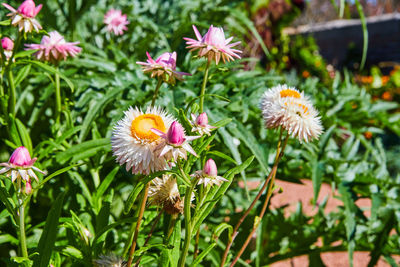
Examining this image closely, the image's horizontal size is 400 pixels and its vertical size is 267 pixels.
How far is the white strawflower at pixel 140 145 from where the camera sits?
54 centimetres

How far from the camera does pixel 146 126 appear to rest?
0.55 meters

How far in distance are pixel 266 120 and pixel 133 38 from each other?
1.21 m

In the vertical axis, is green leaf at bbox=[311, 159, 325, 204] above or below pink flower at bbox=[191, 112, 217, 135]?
below

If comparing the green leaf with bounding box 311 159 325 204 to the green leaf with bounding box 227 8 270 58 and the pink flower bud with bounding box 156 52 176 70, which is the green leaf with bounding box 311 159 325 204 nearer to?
the green leaf with bounding box 227 8 270 58

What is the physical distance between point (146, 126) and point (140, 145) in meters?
0.03

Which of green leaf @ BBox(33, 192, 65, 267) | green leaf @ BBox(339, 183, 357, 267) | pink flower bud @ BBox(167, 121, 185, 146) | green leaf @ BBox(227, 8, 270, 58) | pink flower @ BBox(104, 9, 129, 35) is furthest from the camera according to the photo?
pink flower @ BBox(104, 9, 129, 35)

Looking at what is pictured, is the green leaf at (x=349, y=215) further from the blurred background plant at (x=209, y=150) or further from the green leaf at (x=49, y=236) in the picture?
the green leaf at (x=49, y=236)

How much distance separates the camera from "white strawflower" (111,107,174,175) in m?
0.54

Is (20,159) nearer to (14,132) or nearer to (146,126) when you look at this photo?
(146,126)

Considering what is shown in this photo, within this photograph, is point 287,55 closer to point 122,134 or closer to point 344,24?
point 344,24

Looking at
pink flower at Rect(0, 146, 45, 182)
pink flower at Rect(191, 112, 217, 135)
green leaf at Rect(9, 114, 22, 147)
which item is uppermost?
pink flower at Rect(191, 112, 217, 135)

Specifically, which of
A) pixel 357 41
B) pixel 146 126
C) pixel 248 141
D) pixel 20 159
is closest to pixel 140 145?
pixel 146 126

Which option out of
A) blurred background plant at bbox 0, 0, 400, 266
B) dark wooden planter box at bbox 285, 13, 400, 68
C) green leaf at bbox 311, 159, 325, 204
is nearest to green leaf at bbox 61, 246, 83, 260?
blurred background plant at bbox 0, 0, 400, 266

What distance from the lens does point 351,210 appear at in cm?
103
